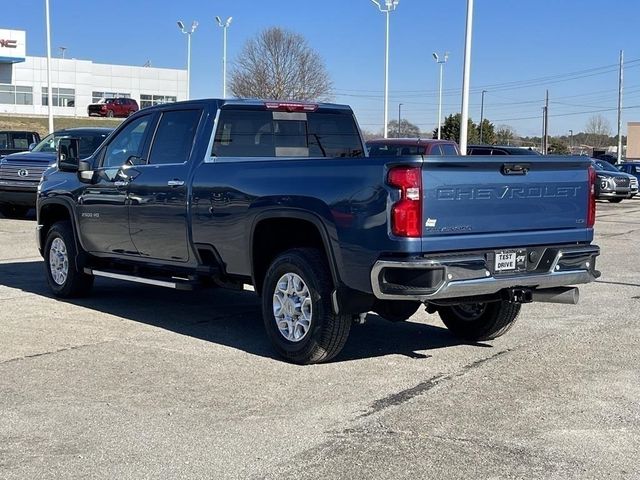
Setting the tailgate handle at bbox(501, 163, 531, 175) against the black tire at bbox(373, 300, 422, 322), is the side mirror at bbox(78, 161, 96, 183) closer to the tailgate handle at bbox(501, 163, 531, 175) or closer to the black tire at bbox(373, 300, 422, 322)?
the black tire at bbox(373, 300, 422, 322)

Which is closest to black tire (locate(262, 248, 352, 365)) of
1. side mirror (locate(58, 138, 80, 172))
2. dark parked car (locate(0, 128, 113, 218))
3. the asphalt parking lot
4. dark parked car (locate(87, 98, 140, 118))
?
the asphalt parking lot

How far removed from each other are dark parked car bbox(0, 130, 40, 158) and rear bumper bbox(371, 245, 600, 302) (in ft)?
64.5

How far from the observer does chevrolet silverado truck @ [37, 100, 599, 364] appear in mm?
5859

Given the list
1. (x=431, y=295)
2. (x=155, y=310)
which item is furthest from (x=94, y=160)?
(x=431, y=295)

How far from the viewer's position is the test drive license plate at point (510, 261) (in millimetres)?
6176

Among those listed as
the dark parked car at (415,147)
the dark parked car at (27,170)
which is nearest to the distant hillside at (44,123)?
the dark parked car at (27,170)

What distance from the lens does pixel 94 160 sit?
905 cm

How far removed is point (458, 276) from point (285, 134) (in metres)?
2.80

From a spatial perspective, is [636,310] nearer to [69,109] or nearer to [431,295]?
[431,295]

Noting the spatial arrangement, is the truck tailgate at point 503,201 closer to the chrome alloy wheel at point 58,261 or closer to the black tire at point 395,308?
the black tire at point 395,308

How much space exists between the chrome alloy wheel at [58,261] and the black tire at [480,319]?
4248mm

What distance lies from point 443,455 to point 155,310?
16.1 feet

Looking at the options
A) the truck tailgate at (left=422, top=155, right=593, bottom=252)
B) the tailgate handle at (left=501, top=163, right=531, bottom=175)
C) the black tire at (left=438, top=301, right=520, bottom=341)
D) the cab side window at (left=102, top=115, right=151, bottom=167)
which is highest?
the cab side window at (left=102, top=115, right=151, bottom=167)

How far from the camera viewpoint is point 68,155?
30.9 feet
